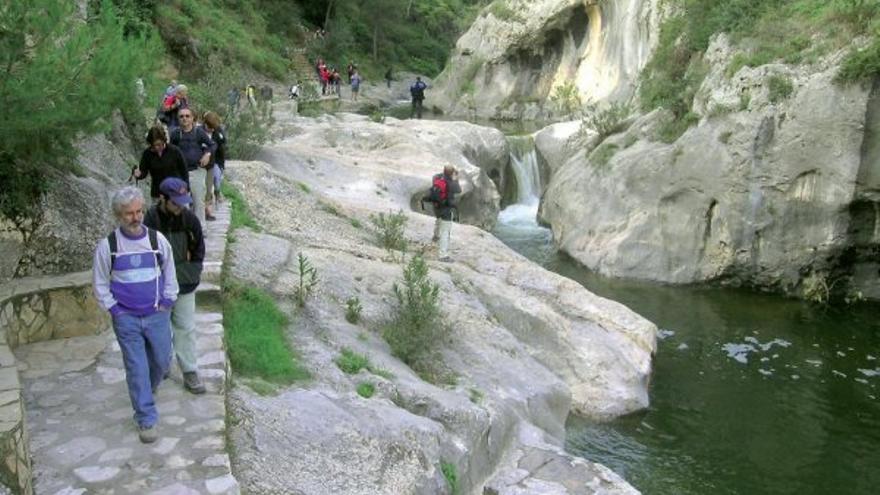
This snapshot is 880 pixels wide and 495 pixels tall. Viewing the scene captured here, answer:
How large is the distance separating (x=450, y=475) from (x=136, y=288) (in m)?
3.36

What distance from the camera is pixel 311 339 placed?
8711 mm

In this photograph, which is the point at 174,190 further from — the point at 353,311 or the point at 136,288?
the point at 353,311

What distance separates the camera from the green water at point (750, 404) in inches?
413

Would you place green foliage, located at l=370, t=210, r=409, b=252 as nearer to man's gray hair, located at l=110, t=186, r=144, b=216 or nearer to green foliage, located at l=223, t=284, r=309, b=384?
green foliage, located at l=223, t=284, r=309, b=384

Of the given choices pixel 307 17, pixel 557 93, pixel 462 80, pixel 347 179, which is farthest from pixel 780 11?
pixel 307 17

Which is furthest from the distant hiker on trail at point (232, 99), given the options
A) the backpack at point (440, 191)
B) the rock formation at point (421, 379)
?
the backpack at point (440, 191)

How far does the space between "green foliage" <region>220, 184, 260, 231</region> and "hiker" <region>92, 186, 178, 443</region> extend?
5.26 meters

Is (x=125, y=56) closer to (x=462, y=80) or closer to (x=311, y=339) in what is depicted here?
(x=311, y=339)

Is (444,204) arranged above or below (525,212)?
above

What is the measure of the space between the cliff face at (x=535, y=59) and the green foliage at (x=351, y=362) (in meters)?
29.4

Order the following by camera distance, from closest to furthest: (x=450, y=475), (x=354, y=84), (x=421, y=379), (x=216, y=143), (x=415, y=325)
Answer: (x=450, y=475), (x=421, y=379), (x=415, y=325), (x=216, y=143), (x=354, y=84)

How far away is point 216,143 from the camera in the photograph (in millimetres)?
11484

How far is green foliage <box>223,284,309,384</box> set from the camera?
753 centimetres

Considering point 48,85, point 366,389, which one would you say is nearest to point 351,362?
point 366,389
